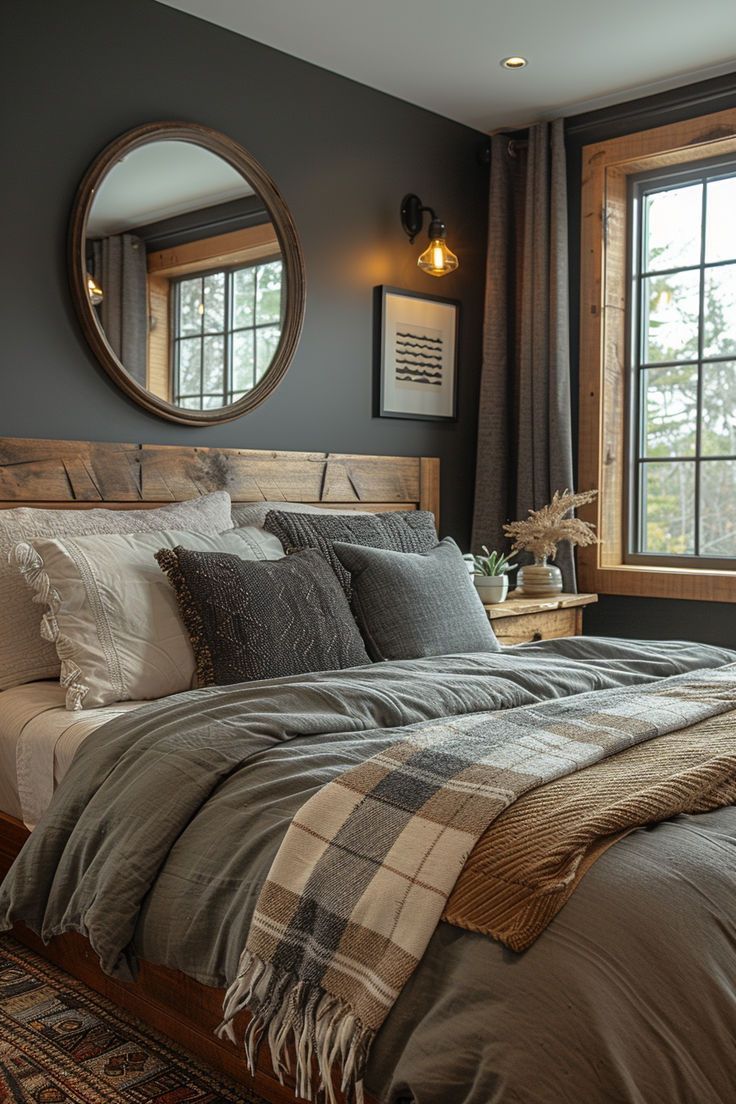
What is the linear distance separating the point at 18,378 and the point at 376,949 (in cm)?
212

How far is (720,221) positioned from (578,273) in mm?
574

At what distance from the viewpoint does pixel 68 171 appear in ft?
10.2

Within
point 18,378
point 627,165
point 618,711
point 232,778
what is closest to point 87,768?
point 232,778

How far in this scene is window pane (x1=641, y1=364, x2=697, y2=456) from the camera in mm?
4234

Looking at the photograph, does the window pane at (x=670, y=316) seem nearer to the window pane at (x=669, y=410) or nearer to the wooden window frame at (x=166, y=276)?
the window pane at (x=669, y=410)

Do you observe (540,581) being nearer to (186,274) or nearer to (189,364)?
(189,364)

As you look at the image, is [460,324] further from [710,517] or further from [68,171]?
[68,171]

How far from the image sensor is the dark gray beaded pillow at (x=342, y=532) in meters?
3.04

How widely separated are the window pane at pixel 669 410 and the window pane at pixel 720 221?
→ 44 centimetres

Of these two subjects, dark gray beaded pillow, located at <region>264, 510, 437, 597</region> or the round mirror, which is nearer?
dark gray beaded pillow, located at <region>264, 510, 437, 597</region>

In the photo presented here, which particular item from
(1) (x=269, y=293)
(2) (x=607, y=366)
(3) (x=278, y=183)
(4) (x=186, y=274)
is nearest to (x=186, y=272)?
(4) (x=186, y=274)

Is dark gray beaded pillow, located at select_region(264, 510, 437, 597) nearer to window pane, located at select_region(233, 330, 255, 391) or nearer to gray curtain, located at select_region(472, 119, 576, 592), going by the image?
window pane, located at select_region(233, 330, 255, 391)

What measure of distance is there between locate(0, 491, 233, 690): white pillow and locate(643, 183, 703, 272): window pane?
7.77ft

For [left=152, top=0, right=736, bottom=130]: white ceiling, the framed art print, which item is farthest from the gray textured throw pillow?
[left=152, top=0, right=736, bottom=130]: white ceiling
